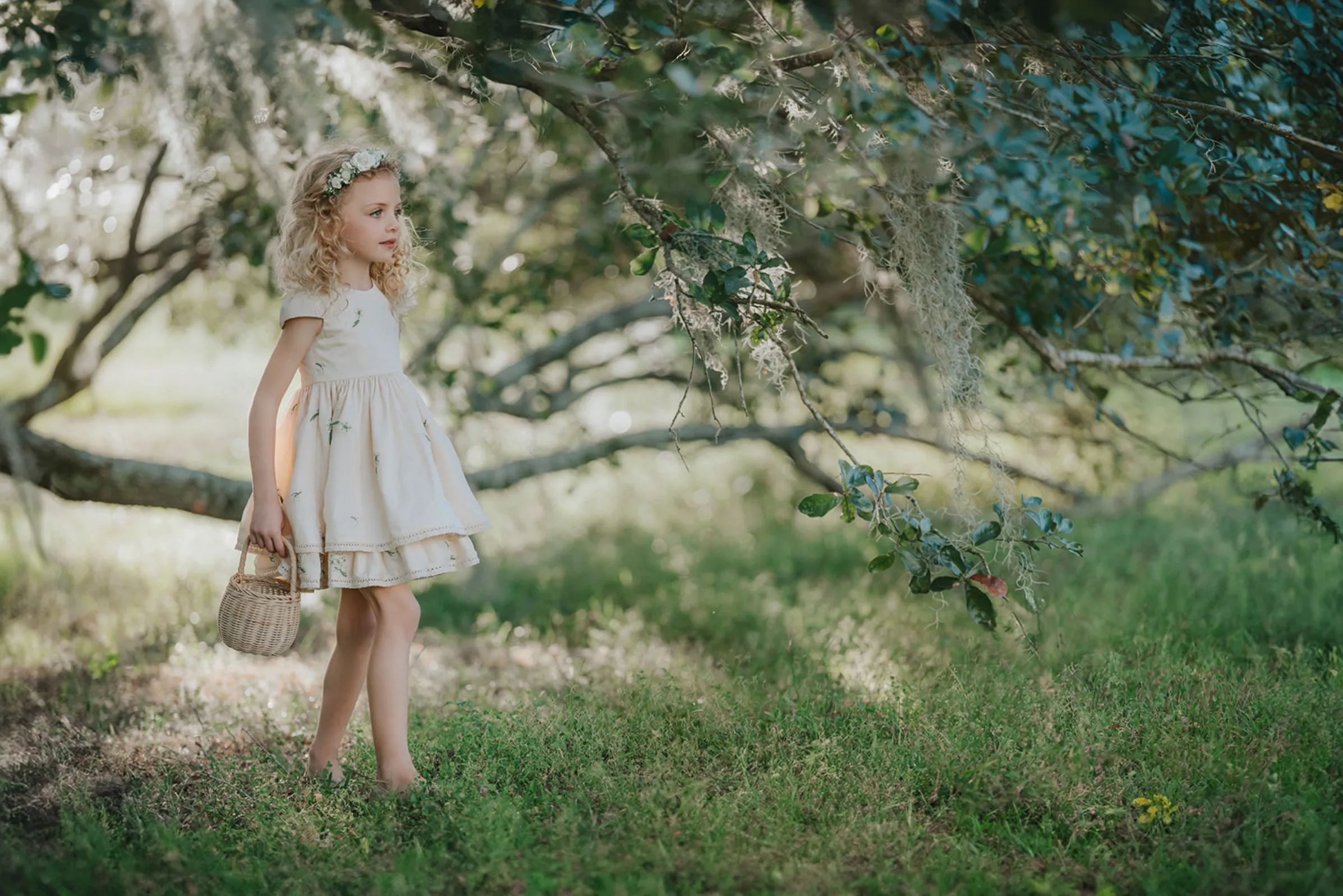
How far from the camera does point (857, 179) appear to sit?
2719mm

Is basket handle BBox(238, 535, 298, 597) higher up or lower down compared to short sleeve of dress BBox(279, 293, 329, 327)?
lower down

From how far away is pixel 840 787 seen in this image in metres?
2.61

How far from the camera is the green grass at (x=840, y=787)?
88.9 inches

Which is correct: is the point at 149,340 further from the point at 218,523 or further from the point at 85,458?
the point at 85,458

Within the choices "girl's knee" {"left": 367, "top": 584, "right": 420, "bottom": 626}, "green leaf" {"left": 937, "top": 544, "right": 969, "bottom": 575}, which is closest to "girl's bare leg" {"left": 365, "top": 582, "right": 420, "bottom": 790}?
"girl's knee" {"left": 367, "top": 584, "right": 420, "bottom": 626}

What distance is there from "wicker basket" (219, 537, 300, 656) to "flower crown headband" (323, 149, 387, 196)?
3.12ft

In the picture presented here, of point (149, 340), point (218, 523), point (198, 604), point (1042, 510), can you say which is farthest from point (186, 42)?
point (149, 340)

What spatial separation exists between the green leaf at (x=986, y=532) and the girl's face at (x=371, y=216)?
1745 millimetres

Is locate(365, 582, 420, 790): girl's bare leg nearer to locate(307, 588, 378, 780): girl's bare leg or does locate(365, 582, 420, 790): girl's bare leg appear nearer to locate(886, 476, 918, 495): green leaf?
locate(307, 588, 378, 780): girl's bare leg

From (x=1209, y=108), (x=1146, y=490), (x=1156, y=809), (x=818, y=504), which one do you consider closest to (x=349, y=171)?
(x=818, y=504)

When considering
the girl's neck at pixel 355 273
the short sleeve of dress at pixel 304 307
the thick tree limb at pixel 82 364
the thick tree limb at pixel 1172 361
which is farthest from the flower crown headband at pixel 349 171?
the thick tree limb at pixel 82 364

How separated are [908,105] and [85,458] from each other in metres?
3.55

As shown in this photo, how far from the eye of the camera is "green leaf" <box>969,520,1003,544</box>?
2.56 metres

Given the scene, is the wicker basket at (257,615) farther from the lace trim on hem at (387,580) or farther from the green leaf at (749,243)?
the green leaf at (749,243)
